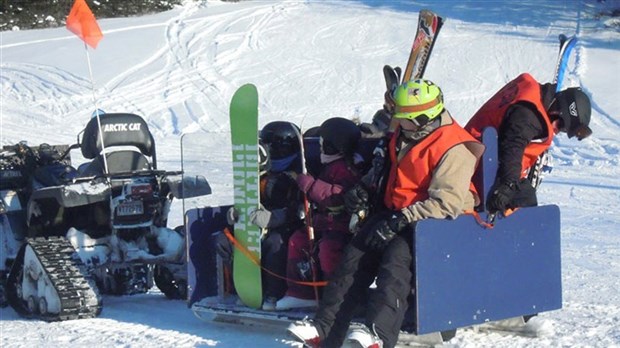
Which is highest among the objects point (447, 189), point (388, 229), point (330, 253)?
point (447, 189)

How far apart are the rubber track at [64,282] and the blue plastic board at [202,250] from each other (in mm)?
824

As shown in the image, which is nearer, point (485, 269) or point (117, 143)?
point (485, 269)

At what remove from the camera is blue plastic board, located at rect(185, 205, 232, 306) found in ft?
24.3

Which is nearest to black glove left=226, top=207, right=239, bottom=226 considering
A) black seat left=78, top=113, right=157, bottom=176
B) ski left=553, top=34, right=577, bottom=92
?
black seat left=78, top=113, right=157, bottom=176

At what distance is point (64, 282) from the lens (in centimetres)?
782

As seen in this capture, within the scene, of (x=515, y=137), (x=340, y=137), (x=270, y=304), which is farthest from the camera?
(x=270, y=304)

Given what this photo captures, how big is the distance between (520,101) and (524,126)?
7.7 inches

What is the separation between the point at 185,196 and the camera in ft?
26.1

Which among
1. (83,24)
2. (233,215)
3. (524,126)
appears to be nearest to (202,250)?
(233,215)

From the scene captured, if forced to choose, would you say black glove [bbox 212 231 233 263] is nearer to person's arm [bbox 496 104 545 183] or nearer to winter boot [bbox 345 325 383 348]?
winter boot [bbox 345 325 383 348]

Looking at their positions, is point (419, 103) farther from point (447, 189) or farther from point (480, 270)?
point (480, 270)

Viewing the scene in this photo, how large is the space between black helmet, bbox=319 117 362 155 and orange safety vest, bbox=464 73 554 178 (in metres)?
0.73

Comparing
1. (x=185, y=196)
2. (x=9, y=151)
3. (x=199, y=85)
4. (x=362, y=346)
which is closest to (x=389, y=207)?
(x=362, y=346)

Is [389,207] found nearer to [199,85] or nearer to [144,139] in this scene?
[144,139]
